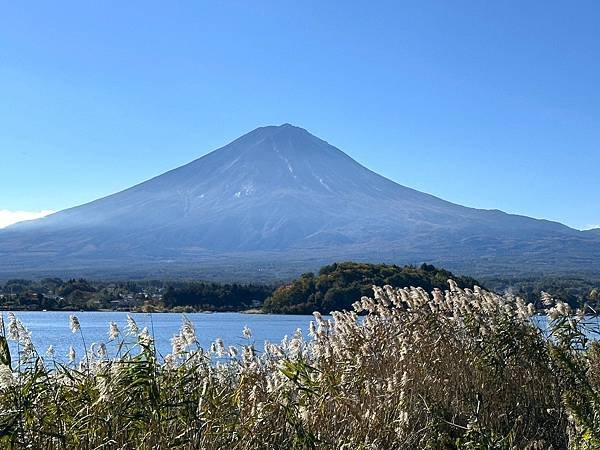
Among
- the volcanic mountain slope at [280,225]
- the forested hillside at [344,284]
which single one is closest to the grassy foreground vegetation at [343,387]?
the forested hillside at [344,284]

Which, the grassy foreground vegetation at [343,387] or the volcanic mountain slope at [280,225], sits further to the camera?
the volcanic mountain slope at [280,225]

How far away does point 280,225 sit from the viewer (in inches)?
6147

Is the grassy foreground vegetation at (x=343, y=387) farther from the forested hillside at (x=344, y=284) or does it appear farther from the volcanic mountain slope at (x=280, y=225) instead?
the volcanic mountain slope at (x=280, y=225)

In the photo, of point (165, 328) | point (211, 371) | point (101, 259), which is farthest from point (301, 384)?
point (101, 259)

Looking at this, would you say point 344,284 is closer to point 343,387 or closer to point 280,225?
point 343,387

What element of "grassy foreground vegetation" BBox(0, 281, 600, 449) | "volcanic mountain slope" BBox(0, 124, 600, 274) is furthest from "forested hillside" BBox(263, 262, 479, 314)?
"volcanic mountain slope" BBox(0, 124, 600, 274)

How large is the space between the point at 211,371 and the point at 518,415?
211cm

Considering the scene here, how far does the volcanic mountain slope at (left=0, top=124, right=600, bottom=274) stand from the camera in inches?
4705

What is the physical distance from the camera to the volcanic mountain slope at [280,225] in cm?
11950

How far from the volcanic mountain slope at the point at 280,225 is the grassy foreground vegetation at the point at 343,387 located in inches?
3262


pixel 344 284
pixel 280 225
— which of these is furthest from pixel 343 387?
pixel 280 225

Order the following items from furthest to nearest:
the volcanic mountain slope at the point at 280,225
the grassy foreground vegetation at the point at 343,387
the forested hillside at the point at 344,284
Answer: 1. the volcanic mountain slope at the point at 280,225
2. the forested hillside at the point at 344,284
3. the grassy foreground vegetation at the point at 343,387

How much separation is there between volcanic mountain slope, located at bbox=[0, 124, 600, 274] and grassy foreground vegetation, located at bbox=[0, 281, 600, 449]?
82863 mm

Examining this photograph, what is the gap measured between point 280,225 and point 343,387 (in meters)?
150
